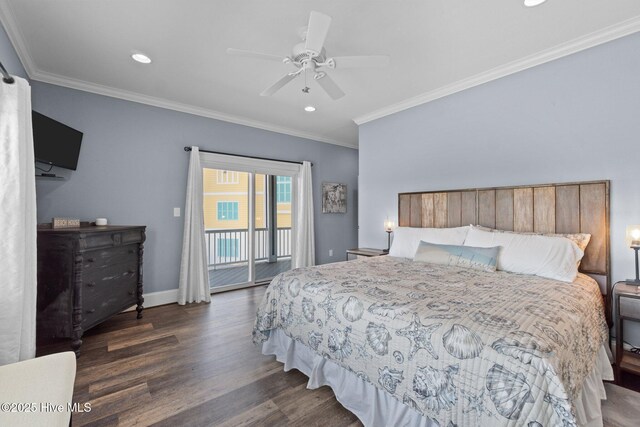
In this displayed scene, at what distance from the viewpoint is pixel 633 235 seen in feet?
6.99

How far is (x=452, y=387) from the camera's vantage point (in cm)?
124

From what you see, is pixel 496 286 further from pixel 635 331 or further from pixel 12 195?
pixel 12 195

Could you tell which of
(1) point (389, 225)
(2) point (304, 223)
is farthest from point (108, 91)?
(1) point (389, 225)

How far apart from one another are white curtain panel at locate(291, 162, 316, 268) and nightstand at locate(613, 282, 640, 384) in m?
3.94

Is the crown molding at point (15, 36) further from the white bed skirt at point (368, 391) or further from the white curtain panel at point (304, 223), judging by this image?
the white curtain panel at point (304, 223)

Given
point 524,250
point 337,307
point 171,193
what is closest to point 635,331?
point 524,250

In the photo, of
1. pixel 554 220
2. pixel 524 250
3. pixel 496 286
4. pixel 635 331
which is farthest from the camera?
pixel 554 220

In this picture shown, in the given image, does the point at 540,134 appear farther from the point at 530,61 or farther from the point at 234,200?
the point at 234,200

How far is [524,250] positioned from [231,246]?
517 centimetres

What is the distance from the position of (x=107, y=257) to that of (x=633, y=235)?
182 inches

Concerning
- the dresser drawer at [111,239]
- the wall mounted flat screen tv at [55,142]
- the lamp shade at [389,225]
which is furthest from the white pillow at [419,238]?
the wall mounted flat screen tv at [55,142]

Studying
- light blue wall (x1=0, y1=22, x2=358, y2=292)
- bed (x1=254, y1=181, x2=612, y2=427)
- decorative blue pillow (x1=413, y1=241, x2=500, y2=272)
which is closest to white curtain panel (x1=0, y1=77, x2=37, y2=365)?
bed (x1=254, y1=181, x2=612, y2=427)

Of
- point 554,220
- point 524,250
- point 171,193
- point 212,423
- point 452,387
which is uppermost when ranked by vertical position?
point 171,193

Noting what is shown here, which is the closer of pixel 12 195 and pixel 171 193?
pixel 12 195
